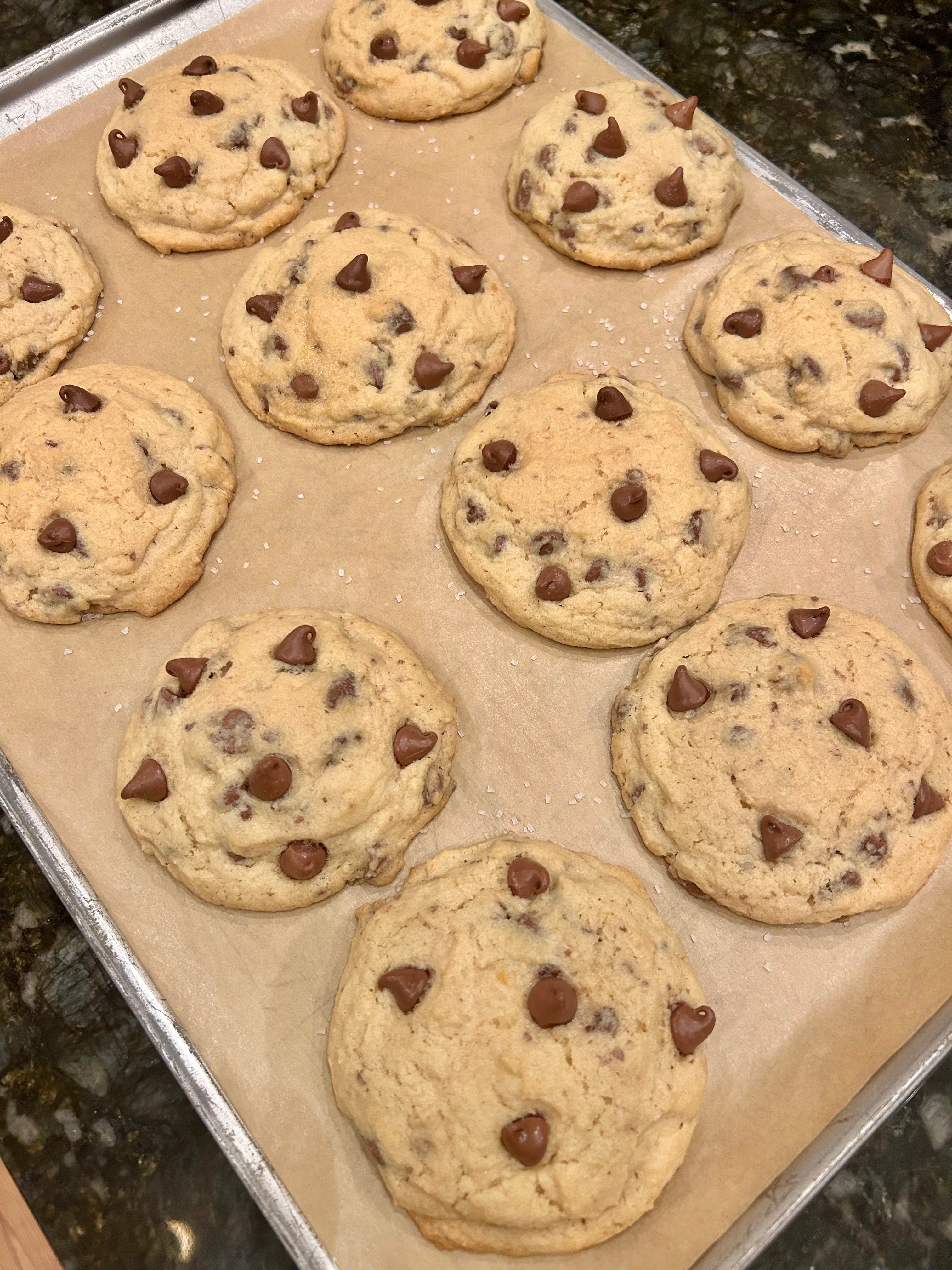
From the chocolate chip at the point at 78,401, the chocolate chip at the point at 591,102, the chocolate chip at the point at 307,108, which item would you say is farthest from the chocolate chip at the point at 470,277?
the chocolate chip at the point at 78,401

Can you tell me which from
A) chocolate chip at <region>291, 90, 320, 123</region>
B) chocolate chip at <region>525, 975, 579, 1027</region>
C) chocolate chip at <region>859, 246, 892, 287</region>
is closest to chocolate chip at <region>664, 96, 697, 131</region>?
chocolate chip at <region>859, 246, 892, 287</region>

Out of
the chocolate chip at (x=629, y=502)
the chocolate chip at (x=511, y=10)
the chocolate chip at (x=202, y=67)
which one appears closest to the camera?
the chocolate chip at (x=629, y=502)

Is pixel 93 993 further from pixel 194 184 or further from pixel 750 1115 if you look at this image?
pixel 194 184

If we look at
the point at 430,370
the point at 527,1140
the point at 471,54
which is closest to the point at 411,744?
the point at 527,1140

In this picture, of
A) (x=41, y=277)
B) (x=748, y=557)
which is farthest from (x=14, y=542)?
(x=748, y=557)

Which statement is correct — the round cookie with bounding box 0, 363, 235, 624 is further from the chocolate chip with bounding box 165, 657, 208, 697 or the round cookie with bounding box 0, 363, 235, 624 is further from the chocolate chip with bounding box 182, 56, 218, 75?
the chocolate chip with bounding box 182, 56, 218, 75

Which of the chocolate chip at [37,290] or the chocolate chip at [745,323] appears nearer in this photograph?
the chocolate chip at [745,323]

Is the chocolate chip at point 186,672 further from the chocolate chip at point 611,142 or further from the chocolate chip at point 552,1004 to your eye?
the chocolate chip at point 611,142
